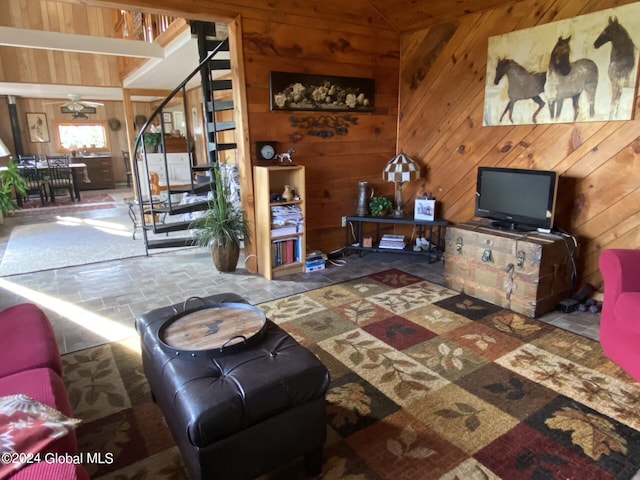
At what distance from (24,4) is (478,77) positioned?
678 centimetres

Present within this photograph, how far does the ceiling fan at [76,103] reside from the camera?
8.77 meters

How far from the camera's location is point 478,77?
3762mm

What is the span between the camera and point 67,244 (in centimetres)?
508

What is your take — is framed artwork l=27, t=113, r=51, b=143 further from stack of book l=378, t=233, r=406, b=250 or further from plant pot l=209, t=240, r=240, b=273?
stack of book l=378, t=233, r=406, b=250

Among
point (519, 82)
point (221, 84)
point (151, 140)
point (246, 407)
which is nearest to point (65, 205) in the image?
point (151, 140)

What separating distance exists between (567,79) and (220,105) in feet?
10.0

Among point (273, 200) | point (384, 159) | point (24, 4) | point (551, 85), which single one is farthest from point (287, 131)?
point (24, 4)

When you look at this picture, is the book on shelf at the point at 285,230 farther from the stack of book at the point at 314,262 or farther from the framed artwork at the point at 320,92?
the framed artwork at the point at 320,92

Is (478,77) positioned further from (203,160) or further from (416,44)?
(203,160)

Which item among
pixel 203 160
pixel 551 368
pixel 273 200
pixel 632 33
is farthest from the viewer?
pixel 203 160

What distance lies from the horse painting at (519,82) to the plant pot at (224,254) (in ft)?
8.88

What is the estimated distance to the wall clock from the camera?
12.4 ft

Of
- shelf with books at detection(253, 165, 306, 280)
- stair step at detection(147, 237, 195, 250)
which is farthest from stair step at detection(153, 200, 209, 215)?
shelf with books at detection(253, 165, 306, 280)

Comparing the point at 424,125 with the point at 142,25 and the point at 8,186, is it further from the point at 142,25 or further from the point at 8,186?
the point at 8,186
